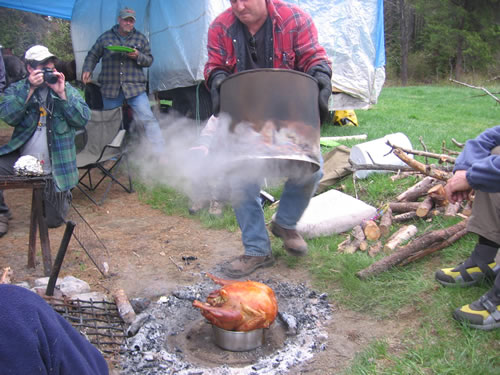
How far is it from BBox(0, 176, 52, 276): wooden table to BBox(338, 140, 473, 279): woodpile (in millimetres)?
2313

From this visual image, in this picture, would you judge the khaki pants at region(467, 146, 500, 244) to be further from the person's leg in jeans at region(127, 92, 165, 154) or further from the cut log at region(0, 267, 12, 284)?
the person's leg in jeans at region(127, 92, 165, 154)

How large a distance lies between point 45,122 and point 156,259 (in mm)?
1748

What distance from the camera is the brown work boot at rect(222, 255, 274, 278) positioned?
3068mm

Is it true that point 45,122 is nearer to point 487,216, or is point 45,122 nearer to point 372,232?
point 372,232

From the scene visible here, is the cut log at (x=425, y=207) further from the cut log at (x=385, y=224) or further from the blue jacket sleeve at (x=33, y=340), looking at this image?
the blue jacket sleeve at (x=33, y=340)

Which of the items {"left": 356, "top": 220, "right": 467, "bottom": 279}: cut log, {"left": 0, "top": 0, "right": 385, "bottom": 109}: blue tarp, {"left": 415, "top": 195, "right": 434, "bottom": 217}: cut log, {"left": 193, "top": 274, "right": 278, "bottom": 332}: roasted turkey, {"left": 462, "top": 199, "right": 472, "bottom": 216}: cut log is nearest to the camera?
{"left": 193, "top": 274, "right": 278, "bottom": 332}: roasted turkey

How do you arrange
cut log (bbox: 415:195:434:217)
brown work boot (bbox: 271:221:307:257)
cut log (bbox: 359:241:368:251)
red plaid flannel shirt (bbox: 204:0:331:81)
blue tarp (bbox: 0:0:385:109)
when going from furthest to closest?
blue tarp (bbox: 0:0:385:109), cut log (bbox: 415:195:434:217), cut log (bbox: 359:241:368:251), brown work boot (bbox: 271:221:307:257), red plaid flannel shirt (bbox: 204:0:331:81)

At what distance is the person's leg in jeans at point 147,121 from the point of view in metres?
6.10

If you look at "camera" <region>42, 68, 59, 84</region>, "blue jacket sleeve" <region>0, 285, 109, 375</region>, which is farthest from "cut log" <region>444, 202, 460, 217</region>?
"camera" <region>42, 68, 59, 84</region>

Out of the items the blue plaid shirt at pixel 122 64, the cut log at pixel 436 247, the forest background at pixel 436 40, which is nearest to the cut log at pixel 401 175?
the cut log at pixel 436 247

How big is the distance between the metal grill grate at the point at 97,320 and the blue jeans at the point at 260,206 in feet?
3.43

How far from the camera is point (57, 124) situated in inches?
158

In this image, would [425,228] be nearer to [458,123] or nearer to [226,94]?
[226,94]

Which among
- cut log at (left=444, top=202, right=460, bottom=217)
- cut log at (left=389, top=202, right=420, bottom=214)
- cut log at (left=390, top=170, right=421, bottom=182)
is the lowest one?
cut log at (left=389, top=202, right=420, bottom=214)
